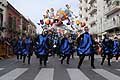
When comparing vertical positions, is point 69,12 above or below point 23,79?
above

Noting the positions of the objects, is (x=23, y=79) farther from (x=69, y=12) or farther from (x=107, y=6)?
(x=107, y=6)

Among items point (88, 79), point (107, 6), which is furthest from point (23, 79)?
point (107, 6)

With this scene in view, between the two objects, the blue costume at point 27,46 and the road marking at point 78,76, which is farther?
the blue costume at point 27,46

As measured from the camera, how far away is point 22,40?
21.0 meters

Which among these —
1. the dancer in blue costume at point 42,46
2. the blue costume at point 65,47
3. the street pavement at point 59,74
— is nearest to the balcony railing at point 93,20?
the blue costume at point 65,47

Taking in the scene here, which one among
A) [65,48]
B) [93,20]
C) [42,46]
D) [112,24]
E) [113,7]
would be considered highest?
[113,7]

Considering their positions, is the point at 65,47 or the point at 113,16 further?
the point at 113,16

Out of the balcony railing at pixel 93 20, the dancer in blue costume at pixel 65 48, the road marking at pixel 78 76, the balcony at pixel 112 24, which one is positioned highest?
the balcony railing at pixel 93 20

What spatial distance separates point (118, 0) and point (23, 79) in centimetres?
4302

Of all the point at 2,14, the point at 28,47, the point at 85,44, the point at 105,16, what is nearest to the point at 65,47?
the point at 28,47

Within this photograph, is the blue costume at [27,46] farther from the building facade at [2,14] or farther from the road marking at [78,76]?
the building facade at [2,14]

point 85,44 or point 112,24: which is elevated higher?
point 112,24

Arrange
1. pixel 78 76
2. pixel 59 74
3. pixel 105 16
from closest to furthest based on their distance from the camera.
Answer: pixel 78 76, pixel 59 74, pixel 105 16

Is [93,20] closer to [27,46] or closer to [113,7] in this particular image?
[113,7]
